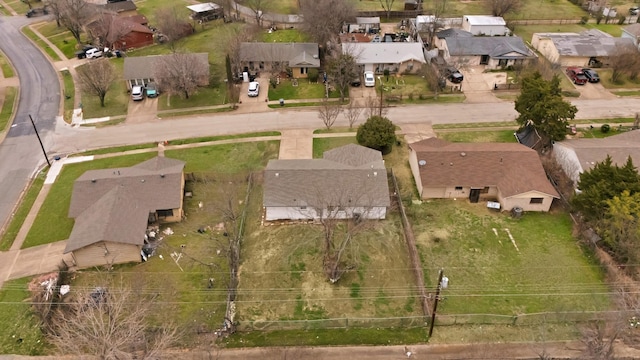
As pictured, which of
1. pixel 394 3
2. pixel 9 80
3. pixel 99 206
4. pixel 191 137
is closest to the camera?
pixel 99 206

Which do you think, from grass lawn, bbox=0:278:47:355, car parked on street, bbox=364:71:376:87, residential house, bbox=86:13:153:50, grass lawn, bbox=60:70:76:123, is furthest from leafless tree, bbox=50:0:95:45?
grass lawn, bbox=0:278:47:355

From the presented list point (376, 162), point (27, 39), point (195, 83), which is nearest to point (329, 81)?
point (195, 83)

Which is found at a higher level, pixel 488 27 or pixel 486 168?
pixel 486 168

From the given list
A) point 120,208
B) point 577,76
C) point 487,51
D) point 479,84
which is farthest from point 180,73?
point 577,76

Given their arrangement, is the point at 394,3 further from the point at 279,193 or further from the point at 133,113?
the point at 279,193

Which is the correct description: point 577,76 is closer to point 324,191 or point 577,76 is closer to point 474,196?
point 474,196
